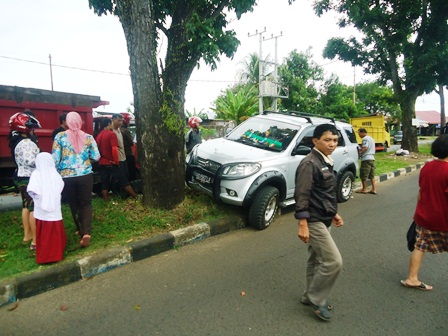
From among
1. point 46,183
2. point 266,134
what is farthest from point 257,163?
point 46,183

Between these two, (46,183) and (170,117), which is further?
(170,117)

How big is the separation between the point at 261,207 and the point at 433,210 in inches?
92.7

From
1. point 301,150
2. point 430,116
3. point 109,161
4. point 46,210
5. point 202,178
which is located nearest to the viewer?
point 46,210

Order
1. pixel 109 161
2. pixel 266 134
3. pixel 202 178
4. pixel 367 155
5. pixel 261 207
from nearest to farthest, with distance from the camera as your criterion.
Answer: pixel 261 207 → pixel 202 178 → pixel 109 161 → pixel 266 134 → pixel 367 155

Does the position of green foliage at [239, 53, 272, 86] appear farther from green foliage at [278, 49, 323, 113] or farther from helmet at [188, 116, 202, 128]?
helmet at [188, 116, 202, 128]

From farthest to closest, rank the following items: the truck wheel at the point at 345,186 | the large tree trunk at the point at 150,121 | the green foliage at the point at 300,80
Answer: the green foliage at the point at 300,80
the truck wheel at the point at 345,186
the large tree trunk at the point at 150,121

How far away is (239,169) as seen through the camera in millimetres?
4934

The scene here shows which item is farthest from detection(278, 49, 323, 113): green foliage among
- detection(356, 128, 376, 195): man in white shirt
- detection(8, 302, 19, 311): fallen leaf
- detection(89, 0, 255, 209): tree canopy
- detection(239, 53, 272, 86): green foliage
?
detection(8, 302, 19, 311): fallen leaf

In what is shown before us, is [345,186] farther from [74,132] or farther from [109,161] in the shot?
[74,132]

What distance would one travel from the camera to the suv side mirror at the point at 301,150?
504cm

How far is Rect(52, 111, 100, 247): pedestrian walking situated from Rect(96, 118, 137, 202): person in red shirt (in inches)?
50.3

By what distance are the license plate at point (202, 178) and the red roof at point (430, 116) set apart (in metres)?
52.2

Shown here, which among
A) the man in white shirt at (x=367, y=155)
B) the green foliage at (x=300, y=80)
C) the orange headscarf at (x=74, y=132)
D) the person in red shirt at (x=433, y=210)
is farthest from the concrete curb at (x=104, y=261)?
the green foliage at (x=300, y=80)

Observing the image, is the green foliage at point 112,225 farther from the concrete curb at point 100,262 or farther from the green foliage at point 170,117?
the green foliage at point 170,117
